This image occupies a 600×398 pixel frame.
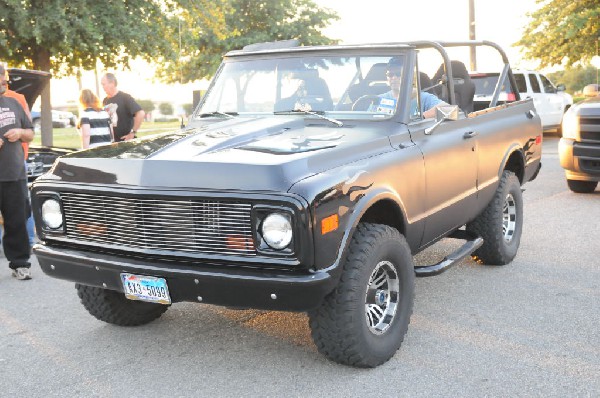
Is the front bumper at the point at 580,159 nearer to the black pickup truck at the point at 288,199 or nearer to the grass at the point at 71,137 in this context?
the black pickup truck at the point at 288,199

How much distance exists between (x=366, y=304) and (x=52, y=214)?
1.92m

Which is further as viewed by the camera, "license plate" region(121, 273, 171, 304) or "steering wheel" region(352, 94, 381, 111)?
"steering wheel" region(352, 94, 381, 111)

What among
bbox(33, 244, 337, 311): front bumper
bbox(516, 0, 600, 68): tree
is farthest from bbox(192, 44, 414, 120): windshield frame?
bbox(516, 0, 600, 68): tree

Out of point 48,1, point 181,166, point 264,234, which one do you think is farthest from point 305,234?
point 48,1

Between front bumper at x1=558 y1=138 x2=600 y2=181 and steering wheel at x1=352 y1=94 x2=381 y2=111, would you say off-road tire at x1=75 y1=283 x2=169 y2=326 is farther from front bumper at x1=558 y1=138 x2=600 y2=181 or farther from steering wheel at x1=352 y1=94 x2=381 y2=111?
front bumper at x1=558 y1=138 x2=600 y2=181

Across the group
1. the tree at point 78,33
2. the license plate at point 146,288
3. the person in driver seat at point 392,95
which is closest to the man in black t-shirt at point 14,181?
the license plate at point 146,288

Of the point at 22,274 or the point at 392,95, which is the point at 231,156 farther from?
the point at 22,274

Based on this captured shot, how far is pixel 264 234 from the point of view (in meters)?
3.45

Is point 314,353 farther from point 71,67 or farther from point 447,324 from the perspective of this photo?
point 71,67

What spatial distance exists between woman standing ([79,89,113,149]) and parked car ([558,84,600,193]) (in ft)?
20.3

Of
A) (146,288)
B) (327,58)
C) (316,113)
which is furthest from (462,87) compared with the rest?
(146,288)

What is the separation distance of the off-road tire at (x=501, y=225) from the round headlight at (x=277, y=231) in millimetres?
2933

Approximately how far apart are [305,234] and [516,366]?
1.52m

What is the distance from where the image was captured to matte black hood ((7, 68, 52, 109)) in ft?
24.9
